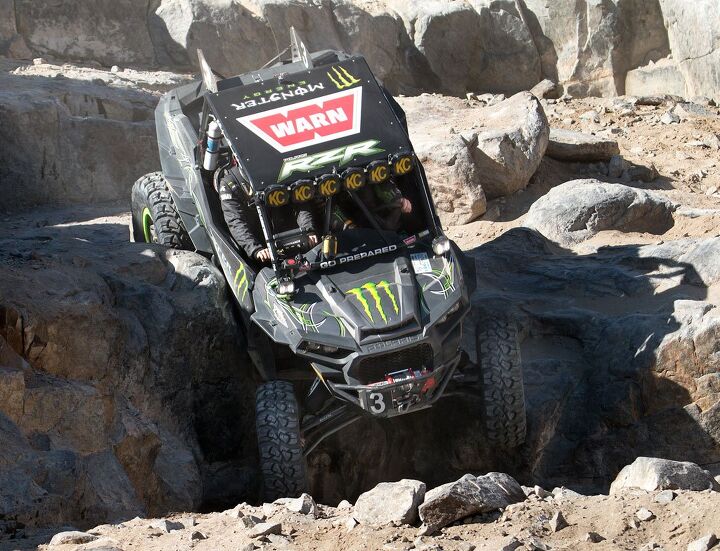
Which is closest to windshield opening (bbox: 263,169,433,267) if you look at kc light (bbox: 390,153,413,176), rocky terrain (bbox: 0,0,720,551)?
kc light (bbox: 390,153,413,176)

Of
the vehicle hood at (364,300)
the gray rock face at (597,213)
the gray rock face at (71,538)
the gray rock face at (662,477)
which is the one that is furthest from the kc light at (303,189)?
the gray rock face at (597,213)

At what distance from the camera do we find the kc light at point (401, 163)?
28.7 ft

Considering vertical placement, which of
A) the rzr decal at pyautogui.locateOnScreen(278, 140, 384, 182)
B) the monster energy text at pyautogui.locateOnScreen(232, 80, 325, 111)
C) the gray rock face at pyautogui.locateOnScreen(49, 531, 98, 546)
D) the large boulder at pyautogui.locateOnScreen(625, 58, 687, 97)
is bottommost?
the gray rock face at pyautogui.locateOnScreen(49, 531, 98, 546)

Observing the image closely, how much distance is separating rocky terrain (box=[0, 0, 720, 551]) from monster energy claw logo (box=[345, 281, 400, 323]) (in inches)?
41.6

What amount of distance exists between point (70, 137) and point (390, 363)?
705 cm

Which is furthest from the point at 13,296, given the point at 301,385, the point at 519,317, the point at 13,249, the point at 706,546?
the point at 706,546

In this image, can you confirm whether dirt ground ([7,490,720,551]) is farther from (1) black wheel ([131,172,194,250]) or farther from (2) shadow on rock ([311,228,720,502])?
(1) black wheel ([131,172,194,250])

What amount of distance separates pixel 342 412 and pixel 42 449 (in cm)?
202

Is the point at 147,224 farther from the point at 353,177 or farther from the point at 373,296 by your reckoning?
the point at 373,296

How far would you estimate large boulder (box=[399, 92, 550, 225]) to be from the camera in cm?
1308

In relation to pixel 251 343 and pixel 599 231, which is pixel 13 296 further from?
pixel 599 231

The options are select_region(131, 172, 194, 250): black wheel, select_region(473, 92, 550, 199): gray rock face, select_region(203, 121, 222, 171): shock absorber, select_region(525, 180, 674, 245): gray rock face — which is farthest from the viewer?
select_region(473, 92, 550, 199): gray rock face

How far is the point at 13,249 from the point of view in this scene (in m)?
9.45

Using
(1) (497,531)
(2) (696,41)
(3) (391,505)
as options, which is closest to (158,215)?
(3) (391,505)
